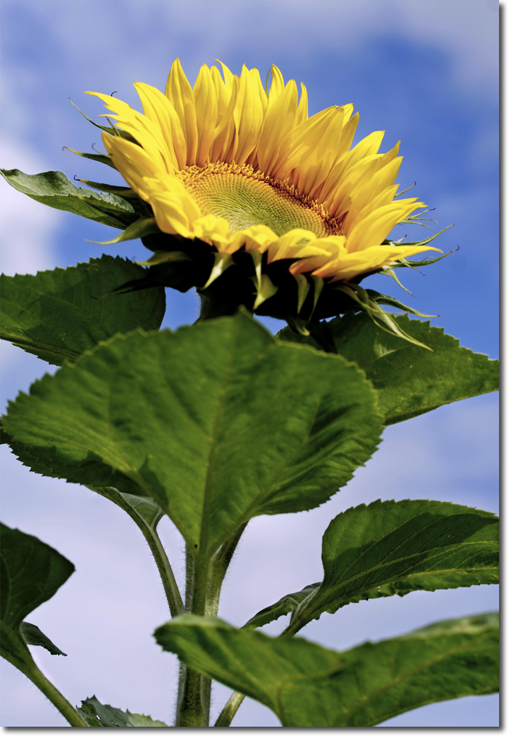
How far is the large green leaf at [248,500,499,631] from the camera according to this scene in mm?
1172

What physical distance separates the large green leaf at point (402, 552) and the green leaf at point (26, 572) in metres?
0.46

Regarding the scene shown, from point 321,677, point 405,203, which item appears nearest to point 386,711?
point 321,677

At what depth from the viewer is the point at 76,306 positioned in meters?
1.08

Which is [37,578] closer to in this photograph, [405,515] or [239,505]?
[239,505]

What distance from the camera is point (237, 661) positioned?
777mm

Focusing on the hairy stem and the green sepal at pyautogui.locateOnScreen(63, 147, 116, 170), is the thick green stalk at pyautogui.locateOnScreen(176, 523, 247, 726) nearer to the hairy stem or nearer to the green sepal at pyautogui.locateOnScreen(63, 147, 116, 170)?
the hairy stem

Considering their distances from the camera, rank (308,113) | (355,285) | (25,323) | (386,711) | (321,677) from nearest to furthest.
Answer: (321,677) → (386,711) → (355,285) → (25,323) → (308,113)

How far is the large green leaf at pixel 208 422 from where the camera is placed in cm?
71

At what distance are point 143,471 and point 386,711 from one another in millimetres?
434

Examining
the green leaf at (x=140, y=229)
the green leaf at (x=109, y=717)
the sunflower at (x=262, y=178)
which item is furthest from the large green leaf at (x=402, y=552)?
the green leaf at (x=140, y=229)

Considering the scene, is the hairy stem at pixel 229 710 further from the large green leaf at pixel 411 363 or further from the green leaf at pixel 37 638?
the large green leaf at pixel 411 363

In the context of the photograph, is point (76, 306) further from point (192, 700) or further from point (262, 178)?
point (192, 700)

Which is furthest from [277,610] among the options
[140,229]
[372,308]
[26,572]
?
[140,229]

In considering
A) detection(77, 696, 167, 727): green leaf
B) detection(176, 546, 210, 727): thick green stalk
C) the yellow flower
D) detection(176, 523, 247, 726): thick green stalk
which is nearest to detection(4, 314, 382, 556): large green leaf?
detection(176, 523, 247, 726): thick green stalk
